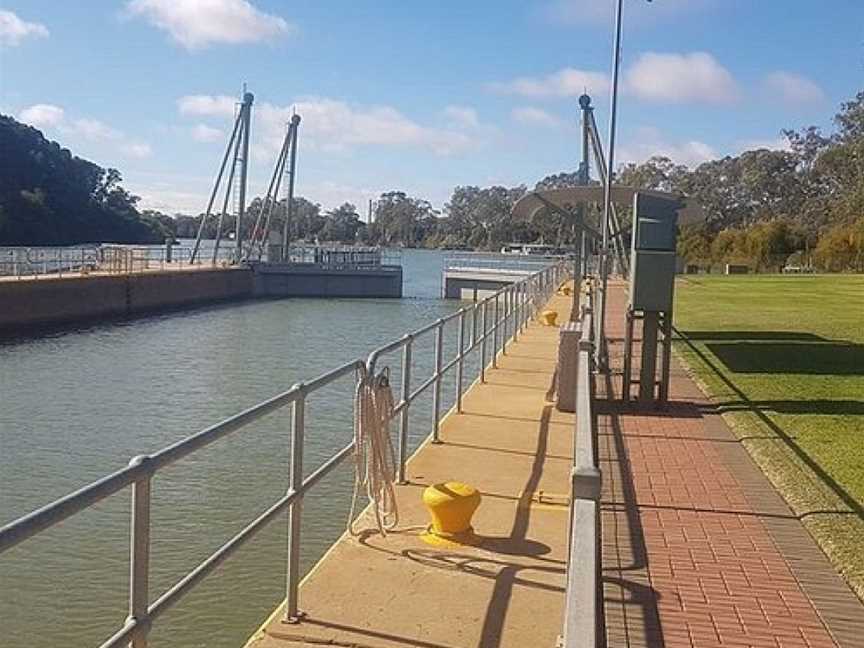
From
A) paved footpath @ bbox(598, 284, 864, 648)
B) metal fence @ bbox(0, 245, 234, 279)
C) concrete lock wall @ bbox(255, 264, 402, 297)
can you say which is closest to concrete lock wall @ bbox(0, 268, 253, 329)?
metal fence @ bbox(0, 245, 234, 279)

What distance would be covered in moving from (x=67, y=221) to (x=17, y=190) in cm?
708

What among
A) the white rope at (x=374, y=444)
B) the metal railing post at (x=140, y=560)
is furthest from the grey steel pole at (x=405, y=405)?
the metal railing post at (x=140, y=560)

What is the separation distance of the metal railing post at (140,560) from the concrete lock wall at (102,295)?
3206 centimetres

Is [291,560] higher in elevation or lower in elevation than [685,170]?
lower

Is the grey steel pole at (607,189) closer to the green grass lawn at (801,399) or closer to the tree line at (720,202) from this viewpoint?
the green grass lawn at (801,399)

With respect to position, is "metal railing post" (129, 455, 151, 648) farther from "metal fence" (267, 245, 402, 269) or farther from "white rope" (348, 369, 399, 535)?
"metal fence" (267, 245, 402, 269)

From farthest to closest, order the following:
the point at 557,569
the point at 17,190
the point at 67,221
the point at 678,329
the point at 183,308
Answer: the point at 67,221 < the point at 17,190 < the point at 183,308 < the point at 678,329 < the point at 557,569

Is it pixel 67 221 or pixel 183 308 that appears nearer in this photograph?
pixel 183 308

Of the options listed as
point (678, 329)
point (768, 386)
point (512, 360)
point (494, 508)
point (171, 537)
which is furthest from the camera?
point (678, 329)

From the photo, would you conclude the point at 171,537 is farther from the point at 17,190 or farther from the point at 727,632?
the point at 17,190

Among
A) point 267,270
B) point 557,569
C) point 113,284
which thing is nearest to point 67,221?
point 267,270

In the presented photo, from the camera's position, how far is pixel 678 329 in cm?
2386

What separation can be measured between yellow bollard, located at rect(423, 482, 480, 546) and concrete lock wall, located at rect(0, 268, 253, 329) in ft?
97.2

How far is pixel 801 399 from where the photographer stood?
12914 mm
